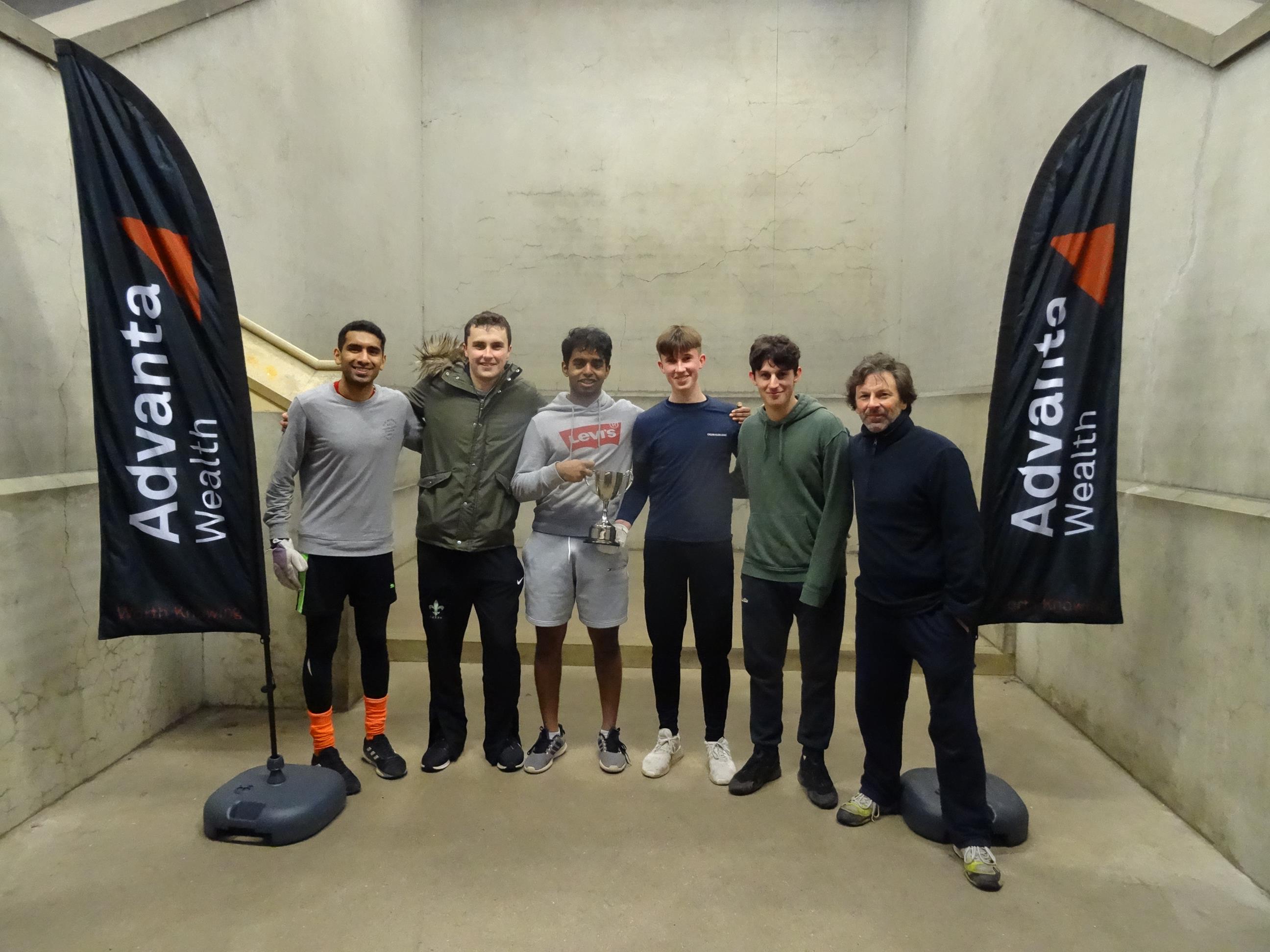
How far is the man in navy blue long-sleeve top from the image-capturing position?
108 inches

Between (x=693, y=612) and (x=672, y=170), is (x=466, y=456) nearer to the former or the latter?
(x=693, y=612)

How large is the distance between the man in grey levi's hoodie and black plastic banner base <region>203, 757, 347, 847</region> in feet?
2.51

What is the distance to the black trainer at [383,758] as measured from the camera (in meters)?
2.85

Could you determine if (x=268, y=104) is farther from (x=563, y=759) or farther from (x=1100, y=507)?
(x=1100, y=507)

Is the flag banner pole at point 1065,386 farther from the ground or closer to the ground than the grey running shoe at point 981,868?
farther from the ground

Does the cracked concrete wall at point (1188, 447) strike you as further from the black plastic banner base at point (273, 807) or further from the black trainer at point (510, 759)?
the black plastic banner base at point (273, 807)

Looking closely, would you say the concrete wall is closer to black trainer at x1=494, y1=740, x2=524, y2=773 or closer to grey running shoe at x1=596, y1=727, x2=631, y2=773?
black trainer at x1=494, y1=740, x2=524, y2=773

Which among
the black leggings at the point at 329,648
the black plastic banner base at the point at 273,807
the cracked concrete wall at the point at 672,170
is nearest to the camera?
the black plastic banner base at the point at 273,807

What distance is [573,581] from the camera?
9.44 ft

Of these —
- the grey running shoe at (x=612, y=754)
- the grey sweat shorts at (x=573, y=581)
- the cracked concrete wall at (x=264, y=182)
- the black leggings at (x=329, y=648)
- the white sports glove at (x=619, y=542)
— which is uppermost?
the cracked concrete wall at (x=264, y=182)

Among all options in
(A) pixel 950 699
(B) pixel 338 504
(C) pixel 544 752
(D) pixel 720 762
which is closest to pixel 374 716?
(C) pixel 544 752

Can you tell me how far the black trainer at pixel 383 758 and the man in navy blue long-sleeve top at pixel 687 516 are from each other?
0.98 meters

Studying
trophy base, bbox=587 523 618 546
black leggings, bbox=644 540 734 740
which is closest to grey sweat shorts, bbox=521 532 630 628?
black leggings, bbox=644 540 734 740

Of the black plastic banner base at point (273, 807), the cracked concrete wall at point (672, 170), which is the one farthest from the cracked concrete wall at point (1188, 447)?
the black plastic banner base at point (273, 807)
